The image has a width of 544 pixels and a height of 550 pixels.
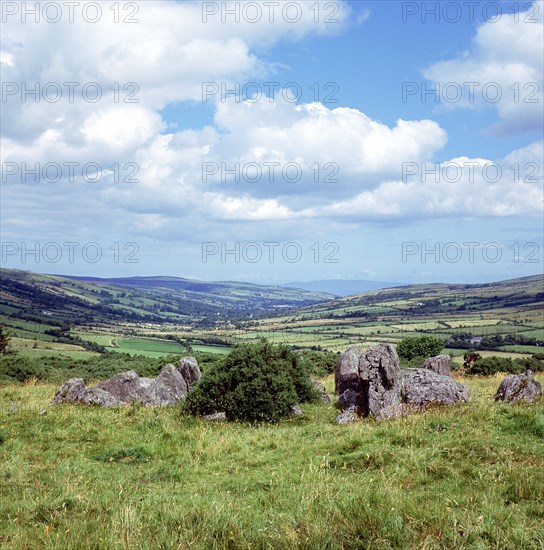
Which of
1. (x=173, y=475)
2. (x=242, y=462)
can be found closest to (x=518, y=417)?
(x=242, y=462)

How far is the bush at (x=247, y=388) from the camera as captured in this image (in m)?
20.0

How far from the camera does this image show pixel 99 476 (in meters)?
12.4

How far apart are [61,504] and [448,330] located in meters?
149

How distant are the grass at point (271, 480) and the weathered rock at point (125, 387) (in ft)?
12.1

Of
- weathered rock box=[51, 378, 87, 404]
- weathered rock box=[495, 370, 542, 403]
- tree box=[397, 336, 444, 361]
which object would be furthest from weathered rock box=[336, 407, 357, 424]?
tree box=[397, 336, 444, 361]

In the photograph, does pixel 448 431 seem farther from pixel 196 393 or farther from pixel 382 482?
pixel 196 393

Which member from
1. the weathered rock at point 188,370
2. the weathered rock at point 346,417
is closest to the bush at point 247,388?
the weathered rock at point 346,417

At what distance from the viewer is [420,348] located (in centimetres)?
4731

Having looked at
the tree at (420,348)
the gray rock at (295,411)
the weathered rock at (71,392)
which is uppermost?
the weathered rock at (71,392)

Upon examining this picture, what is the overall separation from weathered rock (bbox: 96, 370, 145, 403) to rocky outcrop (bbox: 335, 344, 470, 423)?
1077 cm

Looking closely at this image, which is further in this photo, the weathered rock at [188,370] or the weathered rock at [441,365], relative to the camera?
the weathered rock at [441,365]

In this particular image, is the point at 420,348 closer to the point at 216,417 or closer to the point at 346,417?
the point at 346,417

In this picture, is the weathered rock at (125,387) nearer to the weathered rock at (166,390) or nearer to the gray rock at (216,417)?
the weathered rock at (166,390)

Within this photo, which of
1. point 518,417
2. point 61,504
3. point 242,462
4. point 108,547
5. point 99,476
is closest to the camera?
point 108,547
